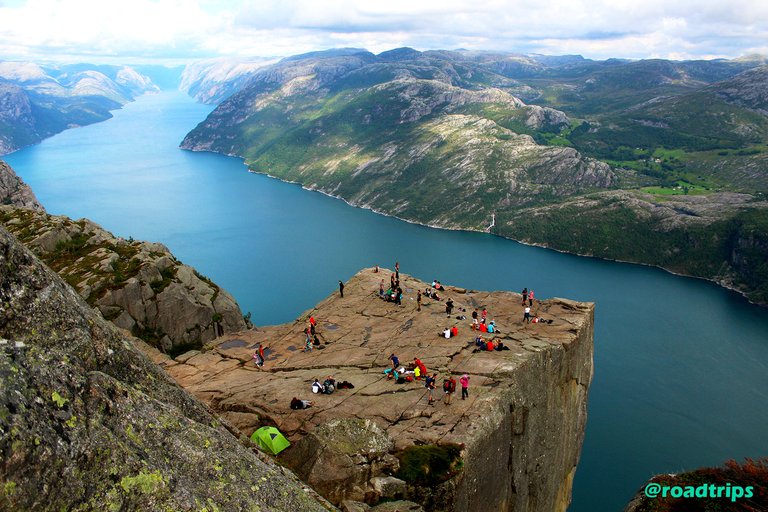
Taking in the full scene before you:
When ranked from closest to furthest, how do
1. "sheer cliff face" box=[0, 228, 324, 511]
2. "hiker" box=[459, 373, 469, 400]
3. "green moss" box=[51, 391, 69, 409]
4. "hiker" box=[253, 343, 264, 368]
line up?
"sheer cliff face" box=[0, 228, 324, 511] < "green moss" box=[51, 391, 69, 409] < "hiker" box=[459, 373, 469, 400] < "hiker" box=[253, 343, 264, 368]

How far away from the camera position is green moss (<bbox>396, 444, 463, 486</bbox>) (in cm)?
3070

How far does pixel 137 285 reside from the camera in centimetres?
5725

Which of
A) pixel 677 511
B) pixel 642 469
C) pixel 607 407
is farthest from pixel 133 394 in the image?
pixel 607 407

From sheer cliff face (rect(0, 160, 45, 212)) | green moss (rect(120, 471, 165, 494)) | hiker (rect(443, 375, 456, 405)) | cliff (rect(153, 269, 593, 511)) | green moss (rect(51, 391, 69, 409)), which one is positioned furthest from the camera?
sheer cliff face (rect(0, 160, 45, 212))

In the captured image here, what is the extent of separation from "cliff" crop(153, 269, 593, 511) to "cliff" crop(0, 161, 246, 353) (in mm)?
6322

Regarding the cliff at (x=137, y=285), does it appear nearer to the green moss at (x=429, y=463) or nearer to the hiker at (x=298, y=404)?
the hiker at (x=298, y=404)

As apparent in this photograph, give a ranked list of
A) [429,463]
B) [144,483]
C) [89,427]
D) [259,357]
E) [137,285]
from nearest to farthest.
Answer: [89,427]
[144,483]
[429,463]
[259,357]
[137,285]

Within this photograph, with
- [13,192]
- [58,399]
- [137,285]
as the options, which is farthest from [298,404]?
[13,192]

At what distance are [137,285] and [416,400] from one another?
3933cm

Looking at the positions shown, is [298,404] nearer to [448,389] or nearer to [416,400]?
[416,400]

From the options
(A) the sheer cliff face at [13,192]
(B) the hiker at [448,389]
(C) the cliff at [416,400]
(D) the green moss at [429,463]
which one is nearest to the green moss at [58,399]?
(C) the cliff at [416,400]

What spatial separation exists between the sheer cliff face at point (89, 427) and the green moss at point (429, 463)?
39.0 feet

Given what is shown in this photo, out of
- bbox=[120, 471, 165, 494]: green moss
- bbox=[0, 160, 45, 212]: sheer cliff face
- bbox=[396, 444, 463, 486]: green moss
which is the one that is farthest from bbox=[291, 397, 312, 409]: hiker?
bbox=[0, 160, 45, 212]: sheer cliff face

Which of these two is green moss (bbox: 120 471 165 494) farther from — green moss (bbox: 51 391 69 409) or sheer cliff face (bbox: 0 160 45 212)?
sheer cliff face (bbox: 0 160 45 212)
